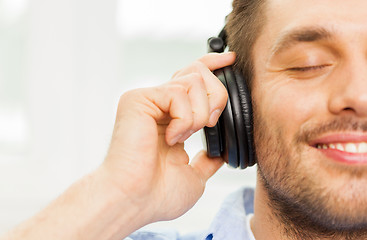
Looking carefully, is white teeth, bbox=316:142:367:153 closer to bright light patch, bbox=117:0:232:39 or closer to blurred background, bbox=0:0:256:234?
blurred background, bbox=0:0:256:234

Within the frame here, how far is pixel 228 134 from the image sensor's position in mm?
1218

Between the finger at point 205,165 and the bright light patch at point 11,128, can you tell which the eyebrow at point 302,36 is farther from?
the bright light patch at point 11,128

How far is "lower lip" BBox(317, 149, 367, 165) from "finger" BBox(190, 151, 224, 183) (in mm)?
327

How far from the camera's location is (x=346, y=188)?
1.09 metres

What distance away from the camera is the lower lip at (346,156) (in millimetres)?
1113

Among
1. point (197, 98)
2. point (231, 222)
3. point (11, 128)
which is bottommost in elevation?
point (231, 222)

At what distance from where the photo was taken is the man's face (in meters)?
1.10

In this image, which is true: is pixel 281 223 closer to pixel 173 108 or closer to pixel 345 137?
pixel 345 137

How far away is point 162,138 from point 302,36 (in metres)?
0.44

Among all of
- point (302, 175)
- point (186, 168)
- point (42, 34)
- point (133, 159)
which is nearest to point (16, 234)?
point (133, 159)

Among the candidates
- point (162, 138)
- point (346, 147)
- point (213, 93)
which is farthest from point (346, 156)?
point (162, 138)

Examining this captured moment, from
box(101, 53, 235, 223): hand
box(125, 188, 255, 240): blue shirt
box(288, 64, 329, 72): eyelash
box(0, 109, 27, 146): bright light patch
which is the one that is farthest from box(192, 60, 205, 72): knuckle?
box(0, 109, 27, 146): bright light patch

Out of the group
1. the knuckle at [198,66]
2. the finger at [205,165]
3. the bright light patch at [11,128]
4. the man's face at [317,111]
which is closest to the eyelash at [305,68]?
the man's face at [317,111]

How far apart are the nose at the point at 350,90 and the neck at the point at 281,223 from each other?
286 millimetres
